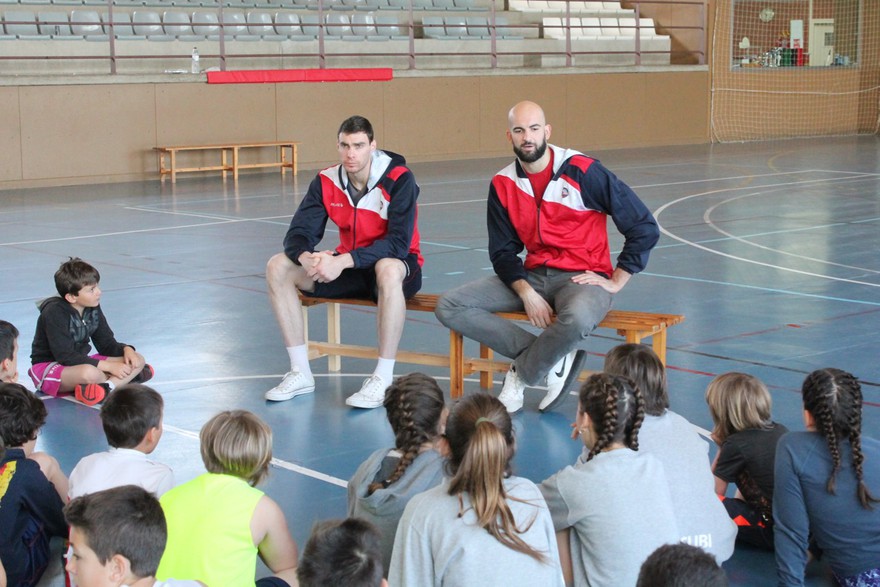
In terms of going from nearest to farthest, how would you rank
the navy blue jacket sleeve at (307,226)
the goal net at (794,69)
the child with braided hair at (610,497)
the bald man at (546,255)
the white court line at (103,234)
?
the child with braided hair at (610,497) → the bald man at (546,255) → the navy blue jacket sleeve at (307,226) → the white court line at (103,234) → the goal net at (794,69)

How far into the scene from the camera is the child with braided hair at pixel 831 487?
3.54m

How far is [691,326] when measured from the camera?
24.7ft

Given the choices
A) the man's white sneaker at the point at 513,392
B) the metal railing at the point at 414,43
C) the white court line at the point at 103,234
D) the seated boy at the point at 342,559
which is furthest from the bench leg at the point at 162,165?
the seated boy at the point at 342,559

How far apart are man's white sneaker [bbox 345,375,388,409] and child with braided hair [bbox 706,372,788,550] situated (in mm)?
2200

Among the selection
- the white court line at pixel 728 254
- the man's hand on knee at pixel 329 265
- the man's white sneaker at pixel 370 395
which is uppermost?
the man's hand on knee at pixel 329 265

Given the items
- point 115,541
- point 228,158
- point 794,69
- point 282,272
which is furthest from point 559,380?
point 794,69

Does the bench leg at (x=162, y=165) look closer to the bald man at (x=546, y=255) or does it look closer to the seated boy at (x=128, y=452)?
the bald man at (x=546, y=255)

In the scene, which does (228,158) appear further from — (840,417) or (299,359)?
(840,417)

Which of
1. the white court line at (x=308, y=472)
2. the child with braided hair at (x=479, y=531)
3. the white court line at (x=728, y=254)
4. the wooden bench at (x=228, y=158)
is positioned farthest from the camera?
the wooden bench at (x=228, y=158)

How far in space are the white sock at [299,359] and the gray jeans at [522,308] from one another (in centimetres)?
76

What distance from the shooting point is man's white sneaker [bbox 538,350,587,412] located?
5789mm

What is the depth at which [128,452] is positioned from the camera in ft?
12.3

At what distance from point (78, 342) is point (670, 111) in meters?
21.3

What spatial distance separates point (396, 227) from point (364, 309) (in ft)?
7.16
